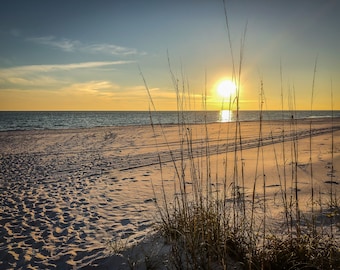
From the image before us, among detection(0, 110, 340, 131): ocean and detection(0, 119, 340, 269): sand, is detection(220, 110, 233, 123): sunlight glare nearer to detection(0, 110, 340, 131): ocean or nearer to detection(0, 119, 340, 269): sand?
detection(0, 110, 340, 131): ocean

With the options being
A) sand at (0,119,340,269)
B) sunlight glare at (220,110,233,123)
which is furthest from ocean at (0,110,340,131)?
sand at (0,119,340,269)

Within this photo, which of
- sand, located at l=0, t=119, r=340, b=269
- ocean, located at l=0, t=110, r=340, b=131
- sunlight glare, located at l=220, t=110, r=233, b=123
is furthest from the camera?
ocean, located at l=0, t=110, r=340, b=131

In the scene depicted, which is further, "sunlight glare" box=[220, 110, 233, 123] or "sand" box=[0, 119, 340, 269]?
"sunlight glare" box=[220, 110, 233, 123]

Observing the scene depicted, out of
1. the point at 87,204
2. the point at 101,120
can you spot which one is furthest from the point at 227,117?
the point at 87,204

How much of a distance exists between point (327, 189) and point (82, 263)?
442cm

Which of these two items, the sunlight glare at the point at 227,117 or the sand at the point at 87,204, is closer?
the sand at the point at 87,204

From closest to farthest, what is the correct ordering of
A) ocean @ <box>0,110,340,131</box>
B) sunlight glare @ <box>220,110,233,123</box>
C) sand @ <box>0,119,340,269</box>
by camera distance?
1. sand @ <box>0,119,340,269</box>
2. sunlight glare @ <box>220,110,233,123</box>
3. ocean @ <box>0,110,340,131</box>

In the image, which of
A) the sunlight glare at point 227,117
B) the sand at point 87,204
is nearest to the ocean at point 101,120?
the sunlight glare at point 227,117

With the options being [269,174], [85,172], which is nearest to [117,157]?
[85,172]

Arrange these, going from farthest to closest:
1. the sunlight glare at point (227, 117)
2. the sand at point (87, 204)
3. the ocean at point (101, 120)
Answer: the ocean at point (101, 120), the sunlight glare at point (227, 117), the sand at point (87, 204)

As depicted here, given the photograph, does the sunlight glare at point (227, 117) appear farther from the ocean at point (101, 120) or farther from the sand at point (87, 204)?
the sand at point (87, 204)

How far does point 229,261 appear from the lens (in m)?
2.42

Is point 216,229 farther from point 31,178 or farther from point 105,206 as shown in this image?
point 31,178

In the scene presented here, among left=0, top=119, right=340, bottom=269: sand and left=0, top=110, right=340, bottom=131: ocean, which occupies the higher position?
left=0, top=110, right=340, bottom=131: ocean
